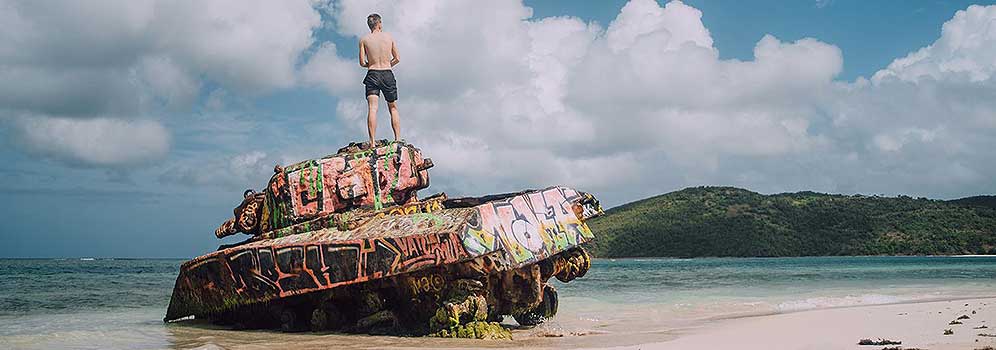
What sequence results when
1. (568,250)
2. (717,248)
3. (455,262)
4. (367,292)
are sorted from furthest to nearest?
(717,248) → (568,250) → (367,292) → (455,262)

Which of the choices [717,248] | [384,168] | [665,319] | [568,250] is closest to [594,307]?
[665,319]

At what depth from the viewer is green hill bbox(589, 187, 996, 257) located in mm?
78438

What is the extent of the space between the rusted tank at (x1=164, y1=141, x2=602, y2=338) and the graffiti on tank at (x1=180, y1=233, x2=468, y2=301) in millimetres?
14

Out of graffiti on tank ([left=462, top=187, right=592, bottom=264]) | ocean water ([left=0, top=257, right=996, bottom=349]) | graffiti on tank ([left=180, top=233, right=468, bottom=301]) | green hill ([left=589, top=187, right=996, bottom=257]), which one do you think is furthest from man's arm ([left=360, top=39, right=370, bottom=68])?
green hill ([left=589, top=187, right=996, bottom=257])

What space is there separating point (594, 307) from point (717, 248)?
68.5 meters

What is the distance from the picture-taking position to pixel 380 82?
451 inches

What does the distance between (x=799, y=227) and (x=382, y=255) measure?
82494mm

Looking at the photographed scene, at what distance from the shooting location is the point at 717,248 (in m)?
80.9

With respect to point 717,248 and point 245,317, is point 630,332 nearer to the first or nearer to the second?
point 245,317

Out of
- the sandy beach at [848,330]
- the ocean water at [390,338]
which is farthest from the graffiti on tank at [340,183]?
the sandy beach at [848,330]

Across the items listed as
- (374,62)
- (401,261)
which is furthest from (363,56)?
(401,261)

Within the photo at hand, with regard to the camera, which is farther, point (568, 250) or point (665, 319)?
point (665, 319)

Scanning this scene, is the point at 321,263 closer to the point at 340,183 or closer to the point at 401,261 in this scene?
the point at 401,261

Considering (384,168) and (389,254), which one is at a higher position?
(384,168)
